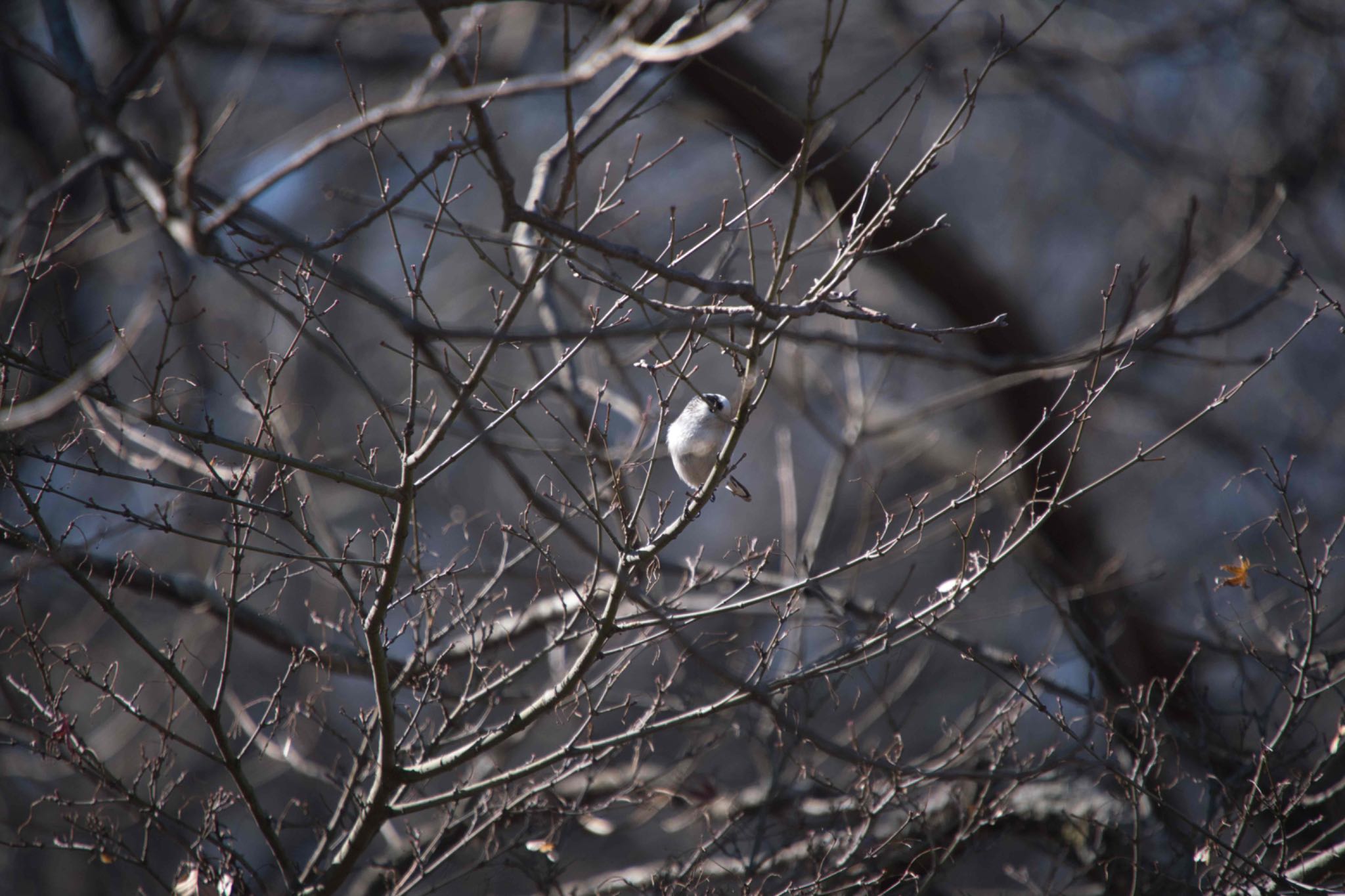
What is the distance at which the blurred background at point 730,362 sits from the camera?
2.75m

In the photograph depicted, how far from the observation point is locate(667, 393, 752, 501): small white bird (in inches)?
149

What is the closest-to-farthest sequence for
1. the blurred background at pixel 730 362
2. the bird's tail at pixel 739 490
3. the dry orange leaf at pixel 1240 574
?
1. the blurred background at pixel 730 362
2. the dry orange leaf at pixel 1240 574
3. the bird's tail at pixel 739 490

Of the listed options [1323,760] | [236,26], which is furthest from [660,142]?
[1323,760]

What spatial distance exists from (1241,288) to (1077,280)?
2.35 m

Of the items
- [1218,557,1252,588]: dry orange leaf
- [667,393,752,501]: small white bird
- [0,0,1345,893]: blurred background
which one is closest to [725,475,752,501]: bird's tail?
[667,393,752,501]: small white bird

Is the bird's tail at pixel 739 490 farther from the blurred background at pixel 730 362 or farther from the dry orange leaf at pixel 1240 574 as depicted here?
the dry orange leaf at pixel 1240 574

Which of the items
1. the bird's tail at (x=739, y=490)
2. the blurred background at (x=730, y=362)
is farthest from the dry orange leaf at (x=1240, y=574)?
the bird's tail at (x=739, y=490)

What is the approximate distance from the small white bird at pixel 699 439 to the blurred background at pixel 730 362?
0.70ft

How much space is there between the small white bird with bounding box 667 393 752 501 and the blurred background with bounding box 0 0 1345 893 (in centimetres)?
21

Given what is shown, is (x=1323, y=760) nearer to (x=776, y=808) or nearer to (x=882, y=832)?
(x=882, y=832)

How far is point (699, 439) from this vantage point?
3.79 metres

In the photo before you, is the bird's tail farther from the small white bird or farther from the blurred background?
the blurred background

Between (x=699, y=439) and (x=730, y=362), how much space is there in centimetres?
494

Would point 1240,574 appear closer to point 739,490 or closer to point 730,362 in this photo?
point 739,490
